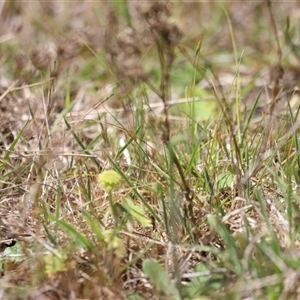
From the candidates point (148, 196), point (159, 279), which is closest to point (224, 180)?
point (148, 196)

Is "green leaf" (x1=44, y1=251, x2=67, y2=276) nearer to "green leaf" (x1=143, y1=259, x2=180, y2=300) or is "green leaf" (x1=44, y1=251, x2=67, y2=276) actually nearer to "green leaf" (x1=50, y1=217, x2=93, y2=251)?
"green leaf" (x1=50, y1=217, x2=93, y2=251)

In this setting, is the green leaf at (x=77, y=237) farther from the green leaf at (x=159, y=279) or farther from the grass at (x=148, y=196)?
the green leaf at (x=159, y=279)

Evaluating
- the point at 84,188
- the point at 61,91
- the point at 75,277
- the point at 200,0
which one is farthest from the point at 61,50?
the point at 75,277

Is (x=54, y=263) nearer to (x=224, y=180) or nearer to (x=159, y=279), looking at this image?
(x=159, y=279)

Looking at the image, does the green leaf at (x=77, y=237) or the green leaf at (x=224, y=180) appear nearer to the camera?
the green leaf at (x=77, y=237)

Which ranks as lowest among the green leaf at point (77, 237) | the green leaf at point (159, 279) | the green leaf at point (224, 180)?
the green leaf at point (159, 279)

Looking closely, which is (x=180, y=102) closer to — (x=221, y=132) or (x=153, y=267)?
(x=221, y=132)

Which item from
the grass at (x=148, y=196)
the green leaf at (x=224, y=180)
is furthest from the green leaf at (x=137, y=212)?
the green leaf at (x=224, y=180)
